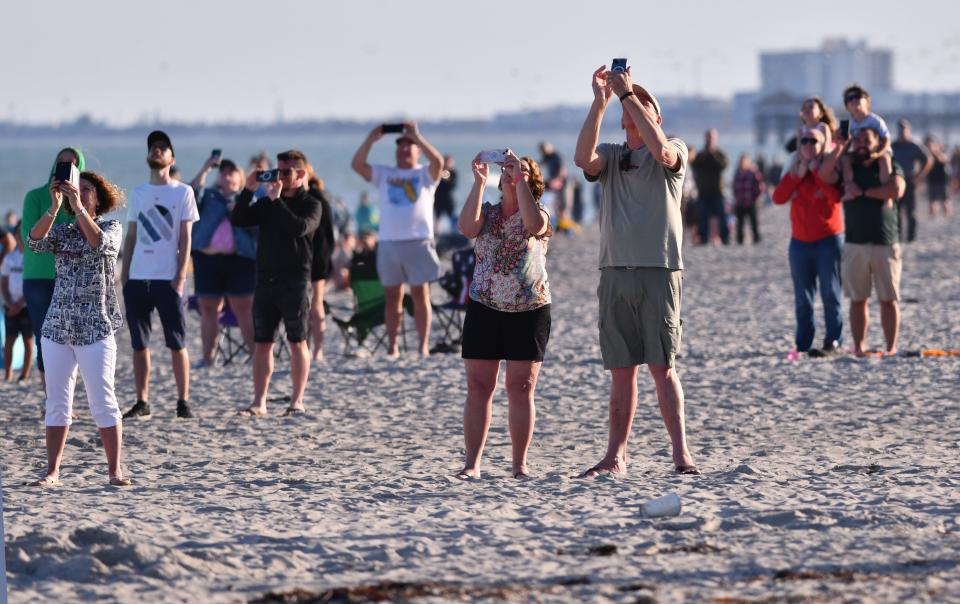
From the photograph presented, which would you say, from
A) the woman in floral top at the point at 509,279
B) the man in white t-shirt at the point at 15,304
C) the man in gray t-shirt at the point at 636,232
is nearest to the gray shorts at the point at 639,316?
the man in gray t-shirt at the point at 636,232

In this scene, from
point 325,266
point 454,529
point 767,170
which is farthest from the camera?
point 767,170

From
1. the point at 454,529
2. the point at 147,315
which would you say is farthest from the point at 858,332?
the point at 454,529

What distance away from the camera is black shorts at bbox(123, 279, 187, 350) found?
8.22 m

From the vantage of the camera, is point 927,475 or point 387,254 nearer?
point 927,475

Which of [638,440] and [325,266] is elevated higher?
[325,266]

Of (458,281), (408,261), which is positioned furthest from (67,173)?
(458,281)

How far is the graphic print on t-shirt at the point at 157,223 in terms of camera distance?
823 cm

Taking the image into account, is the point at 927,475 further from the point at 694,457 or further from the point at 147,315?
the point at 147,315

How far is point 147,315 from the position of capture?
827cm

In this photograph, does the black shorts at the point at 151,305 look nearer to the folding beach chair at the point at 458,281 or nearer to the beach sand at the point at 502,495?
the beach sand at the point at 502,495

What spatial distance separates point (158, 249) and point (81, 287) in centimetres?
176

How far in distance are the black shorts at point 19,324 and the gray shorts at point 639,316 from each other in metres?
6.00

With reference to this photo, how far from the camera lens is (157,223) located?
825cm

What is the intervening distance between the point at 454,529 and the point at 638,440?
2322 millimetres
